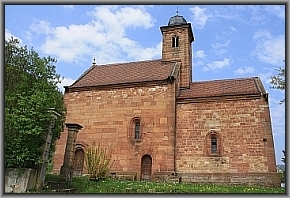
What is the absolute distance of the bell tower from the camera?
27.0 meters

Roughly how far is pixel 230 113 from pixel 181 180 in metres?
5.72

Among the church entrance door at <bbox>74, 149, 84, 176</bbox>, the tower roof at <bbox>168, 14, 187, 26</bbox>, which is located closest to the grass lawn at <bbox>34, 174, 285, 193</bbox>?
the church entrance door at <bbox>74, 149, 84, 176</bbox>

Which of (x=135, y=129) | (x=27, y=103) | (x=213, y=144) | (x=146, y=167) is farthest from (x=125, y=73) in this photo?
(x=27, y=103)

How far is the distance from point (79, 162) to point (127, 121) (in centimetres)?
485

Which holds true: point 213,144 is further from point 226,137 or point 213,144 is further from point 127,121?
point 127,121

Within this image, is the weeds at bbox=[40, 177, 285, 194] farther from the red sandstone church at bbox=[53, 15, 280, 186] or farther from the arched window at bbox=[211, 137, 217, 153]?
the arched window at bbox=[211, 137, 217, 153]

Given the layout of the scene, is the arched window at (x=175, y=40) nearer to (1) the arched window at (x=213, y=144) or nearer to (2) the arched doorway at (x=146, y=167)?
(1) the arched window at (x=213, y=144)

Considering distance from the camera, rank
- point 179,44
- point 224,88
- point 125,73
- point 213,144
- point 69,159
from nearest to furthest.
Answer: point 69,159, point 213,144, point 224,88, point 125,73, point 179,44

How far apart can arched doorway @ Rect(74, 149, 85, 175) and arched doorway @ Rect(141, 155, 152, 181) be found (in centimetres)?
478

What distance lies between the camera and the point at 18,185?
14.0 meters

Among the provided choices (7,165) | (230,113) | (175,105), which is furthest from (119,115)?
(7,165)

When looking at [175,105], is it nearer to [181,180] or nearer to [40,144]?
[181,180]

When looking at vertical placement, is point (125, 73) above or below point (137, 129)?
above

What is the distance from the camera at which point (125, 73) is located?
27.2m
